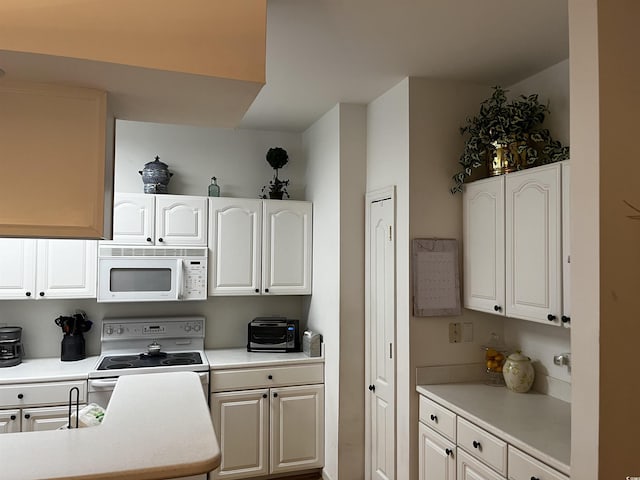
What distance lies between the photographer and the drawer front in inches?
117

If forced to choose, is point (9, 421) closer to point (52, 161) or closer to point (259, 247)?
point (259, 247)

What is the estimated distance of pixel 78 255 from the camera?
341 cm

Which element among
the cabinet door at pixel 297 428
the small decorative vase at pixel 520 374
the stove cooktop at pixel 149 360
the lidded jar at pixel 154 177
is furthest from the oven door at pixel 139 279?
the small decorative vase at pixel 520 374

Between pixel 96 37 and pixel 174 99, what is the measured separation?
0.35 m

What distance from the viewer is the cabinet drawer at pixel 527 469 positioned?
1830 millimetres

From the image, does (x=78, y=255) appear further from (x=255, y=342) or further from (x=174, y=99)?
(x=174, y=99)

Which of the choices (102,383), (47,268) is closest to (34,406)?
(102,383)

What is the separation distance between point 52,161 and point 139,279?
2041 millimetres

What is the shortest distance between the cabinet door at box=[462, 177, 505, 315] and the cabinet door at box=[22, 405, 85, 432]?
8.29 feet

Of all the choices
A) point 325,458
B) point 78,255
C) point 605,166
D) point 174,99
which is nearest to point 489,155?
point 605,166

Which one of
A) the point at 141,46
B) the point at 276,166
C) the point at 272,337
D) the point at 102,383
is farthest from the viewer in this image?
the point at 276,166

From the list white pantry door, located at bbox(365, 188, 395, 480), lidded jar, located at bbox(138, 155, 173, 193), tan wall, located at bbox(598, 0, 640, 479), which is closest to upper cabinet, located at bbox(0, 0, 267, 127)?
tan wall, located at bbox(598, 0, 640, 479)

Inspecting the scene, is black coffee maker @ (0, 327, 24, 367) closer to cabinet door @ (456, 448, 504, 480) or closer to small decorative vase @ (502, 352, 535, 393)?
cabinet door @ (456, 448, 504, 480)

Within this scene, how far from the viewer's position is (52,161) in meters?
1.60
